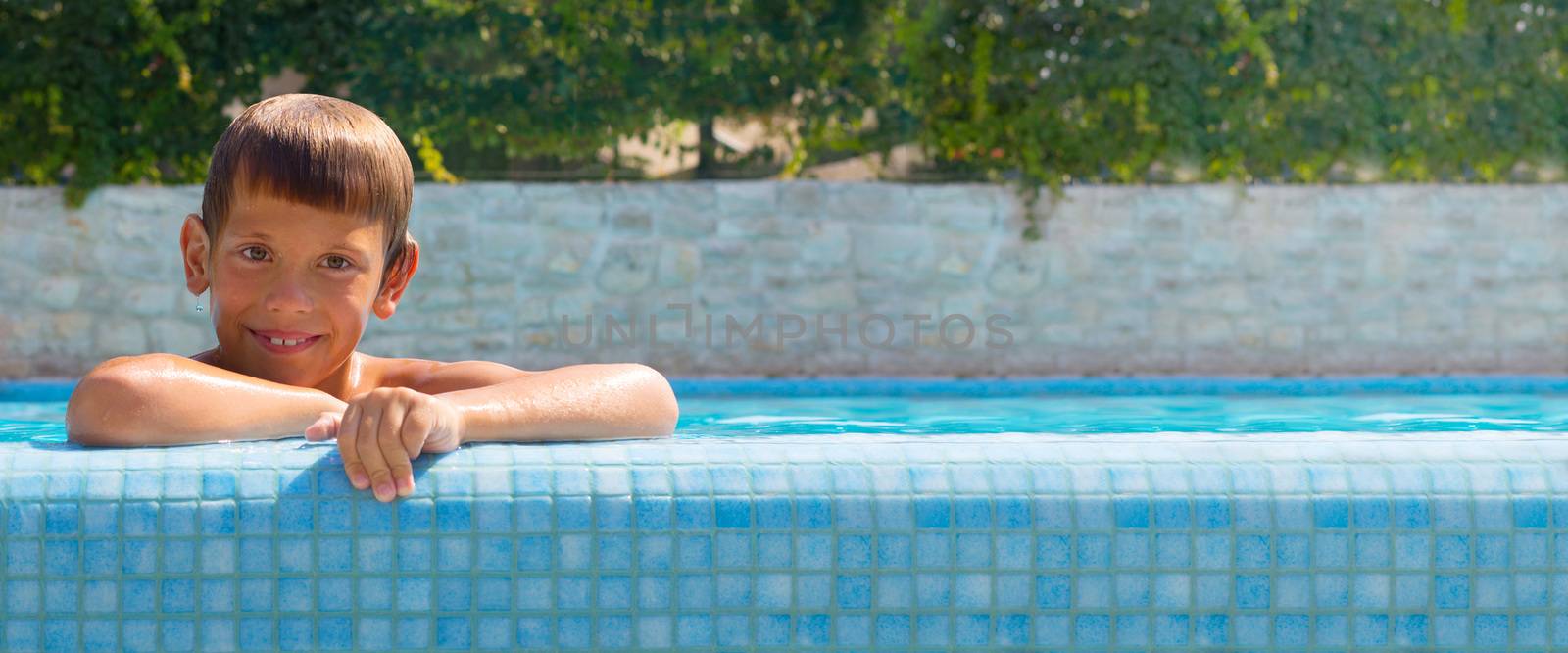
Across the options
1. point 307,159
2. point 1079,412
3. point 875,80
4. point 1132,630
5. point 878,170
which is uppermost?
point 875,80

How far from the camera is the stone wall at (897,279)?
26.5 ft

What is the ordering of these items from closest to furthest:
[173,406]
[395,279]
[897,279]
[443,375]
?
[173,406]
[395,279]
[443,375]
[897,279]

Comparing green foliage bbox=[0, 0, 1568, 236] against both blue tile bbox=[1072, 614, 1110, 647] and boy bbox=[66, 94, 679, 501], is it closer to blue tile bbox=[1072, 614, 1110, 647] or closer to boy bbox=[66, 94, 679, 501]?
boy bbox=[66, 94, 679, 501]

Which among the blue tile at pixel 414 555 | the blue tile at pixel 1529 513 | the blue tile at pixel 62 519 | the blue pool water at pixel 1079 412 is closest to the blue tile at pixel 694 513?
the blue tile at pixel 414 555

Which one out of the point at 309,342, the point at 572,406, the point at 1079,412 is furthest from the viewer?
the point at 1079,412

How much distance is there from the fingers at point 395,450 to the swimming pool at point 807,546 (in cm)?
3

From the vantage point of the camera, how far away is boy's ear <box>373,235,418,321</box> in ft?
8.50

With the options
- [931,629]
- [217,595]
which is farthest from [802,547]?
[217,595]

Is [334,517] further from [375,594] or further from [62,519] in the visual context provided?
[62,519]

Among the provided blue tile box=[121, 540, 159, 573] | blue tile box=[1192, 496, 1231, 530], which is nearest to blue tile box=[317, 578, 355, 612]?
blue tile box=[121, 540, 159, 573]

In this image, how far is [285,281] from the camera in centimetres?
233

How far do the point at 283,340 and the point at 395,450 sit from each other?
0.67 meters

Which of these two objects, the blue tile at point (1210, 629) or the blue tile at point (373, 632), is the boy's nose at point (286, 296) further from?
the blue tile at point (1210, 629)

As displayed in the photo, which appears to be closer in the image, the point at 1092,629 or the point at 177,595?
the point at 177,595
